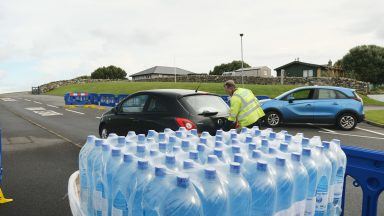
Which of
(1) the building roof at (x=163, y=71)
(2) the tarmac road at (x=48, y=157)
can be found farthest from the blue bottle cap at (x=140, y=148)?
(1) the building roof at (x=163, y=71)

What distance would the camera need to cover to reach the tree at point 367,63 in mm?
68188

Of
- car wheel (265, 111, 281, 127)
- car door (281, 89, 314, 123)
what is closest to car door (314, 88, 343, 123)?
car door (281, 89, 314, 123)

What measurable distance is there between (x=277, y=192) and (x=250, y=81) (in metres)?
52.4

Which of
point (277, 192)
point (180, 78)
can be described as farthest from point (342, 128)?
point (180, 78)

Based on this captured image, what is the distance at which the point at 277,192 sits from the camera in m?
2.60

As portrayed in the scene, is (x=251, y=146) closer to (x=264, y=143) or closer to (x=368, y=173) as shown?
(x=264, y=143)

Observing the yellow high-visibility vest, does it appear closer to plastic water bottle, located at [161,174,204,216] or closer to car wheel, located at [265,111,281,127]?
plastic water bottle, located at [161,174,204,216]

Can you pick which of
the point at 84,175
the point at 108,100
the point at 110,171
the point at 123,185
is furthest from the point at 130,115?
the point at 108,100

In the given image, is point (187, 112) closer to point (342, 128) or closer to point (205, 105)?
point (205, 105)

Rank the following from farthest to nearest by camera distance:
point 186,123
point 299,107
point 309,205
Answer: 1. point 299,107
2. point 186,123
3. point 309,205

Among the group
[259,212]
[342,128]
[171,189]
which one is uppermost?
[171,189]

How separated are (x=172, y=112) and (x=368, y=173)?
4.59m

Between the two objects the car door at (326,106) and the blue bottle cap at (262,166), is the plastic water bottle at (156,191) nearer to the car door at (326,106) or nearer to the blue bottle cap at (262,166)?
the blue bottle cap at (262,166)

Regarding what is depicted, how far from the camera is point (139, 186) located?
239 cm
